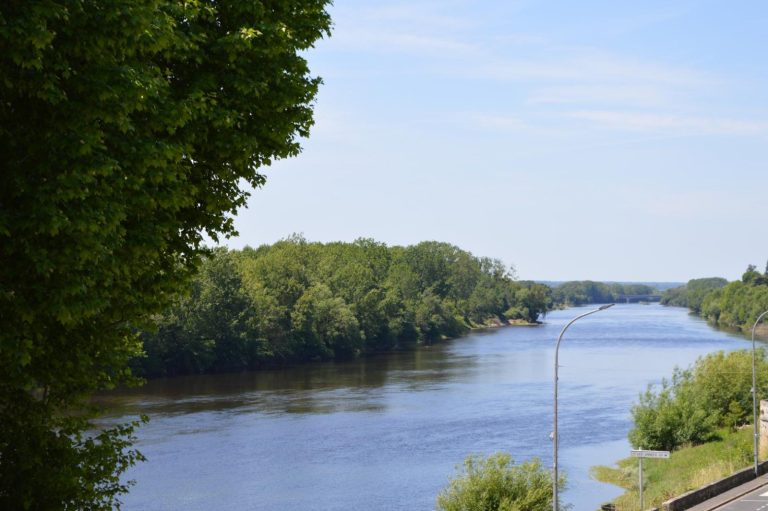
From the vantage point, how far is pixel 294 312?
95.3m

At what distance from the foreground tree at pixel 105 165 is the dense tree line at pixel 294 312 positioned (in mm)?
33719

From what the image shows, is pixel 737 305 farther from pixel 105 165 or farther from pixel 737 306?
pixel 105 165

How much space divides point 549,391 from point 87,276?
194 ft

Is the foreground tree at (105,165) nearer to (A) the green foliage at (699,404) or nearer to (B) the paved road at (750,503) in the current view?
(B) the paved road at (750,503)

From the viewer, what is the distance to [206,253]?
1711 cm

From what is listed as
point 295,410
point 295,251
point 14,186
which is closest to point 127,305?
point 14,186

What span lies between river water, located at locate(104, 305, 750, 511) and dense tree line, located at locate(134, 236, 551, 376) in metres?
3.74

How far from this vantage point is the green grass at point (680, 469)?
122 feet

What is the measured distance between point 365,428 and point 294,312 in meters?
43.1

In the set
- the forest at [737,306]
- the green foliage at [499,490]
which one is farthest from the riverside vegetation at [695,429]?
the forest at [737,306]

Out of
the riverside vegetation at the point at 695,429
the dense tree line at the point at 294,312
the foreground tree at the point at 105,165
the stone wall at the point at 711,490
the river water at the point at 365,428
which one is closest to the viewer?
the foreground tree at the point at 105,165

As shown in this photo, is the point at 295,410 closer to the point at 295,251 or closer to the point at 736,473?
the point at 736,473

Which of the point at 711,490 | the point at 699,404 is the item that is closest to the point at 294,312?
the point at 699,404

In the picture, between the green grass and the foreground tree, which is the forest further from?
the foreground tree
